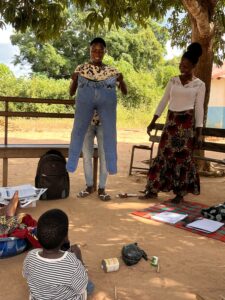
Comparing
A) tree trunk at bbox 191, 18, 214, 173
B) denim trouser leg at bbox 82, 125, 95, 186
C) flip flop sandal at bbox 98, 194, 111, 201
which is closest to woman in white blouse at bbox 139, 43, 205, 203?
flip flop sandal at bbox 98, 194, 111, 201

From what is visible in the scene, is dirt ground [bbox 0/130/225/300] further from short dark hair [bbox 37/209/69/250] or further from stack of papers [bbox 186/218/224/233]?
short dark hair [bbox 37/209/69/250]

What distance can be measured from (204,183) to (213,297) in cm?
396

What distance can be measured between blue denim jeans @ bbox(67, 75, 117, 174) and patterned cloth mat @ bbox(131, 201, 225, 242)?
72 centimetres

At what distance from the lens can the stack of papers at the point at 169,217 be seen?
422cm

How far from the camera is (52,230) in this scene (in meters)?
2.00

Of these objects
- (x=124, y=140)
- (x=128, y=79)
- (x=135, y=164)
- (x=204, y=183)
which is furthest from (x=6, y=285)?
(x=128, y=79)

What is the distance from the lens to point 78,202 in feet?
16.0

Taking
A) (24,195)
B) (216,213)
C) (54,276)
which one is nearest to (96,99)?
(24,195)

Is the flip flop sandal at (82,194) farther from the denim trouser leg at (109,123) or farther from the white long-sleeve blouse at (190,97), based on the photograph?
the white long-sleeve blouse at (190,97)

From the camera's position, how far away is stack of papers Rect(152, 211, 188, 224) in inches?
166

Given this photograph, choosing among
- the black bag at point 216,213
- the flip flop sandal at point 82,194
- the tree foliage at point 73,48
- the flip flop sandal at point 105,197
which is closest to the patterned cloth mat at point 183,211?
the black bag at point 216,213

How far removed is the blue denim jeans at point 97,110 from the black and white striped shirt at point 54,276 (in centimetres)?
277

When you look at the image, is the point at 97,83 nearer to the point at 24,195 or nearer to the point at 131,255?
the point at 24,195

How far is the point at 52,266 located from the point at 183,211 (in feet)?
9.47
